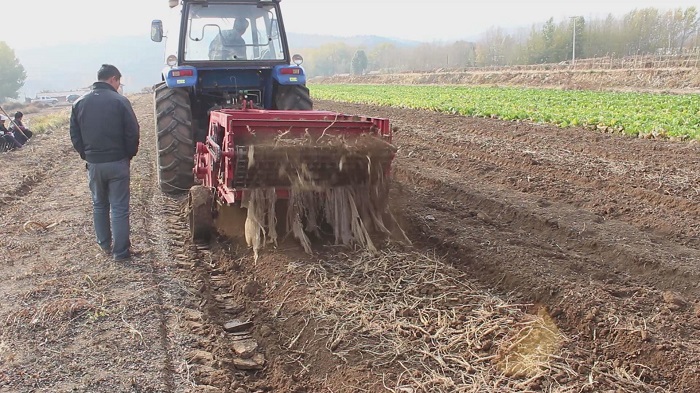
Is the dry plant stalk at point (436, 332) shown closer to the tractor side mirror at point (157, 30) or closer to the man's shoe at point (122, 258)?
the man's shoe at point (122, 258)

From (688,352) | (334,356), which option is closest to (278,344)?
(334,356)

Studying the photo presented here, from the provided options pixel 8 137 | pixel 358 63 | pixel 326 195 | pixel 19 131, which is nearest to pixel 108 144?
pixel 326 195

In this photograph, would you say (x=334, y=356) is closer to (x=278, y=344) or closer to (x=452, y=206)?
(x=278, y=344)

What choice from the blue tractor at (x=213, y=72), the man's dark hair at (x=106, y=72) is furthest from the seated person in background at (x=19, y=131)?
the man's dark hair at (x=106, y=72)

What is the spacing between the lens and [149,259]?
479cm

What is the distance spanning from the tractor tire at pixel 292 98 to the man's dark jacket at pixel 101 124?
2.27m

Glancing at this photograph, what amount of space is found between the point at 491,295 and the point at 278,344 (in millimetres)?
1469

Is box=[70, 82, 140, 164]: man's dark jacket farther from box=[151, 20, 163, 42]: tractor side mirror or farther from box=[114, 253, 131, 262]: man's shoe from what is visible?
box=[151, 20, 163, 42]: tractor side mirror

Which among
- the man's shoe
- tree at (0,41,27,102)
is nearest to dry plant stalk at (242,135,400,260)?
the man's shoe

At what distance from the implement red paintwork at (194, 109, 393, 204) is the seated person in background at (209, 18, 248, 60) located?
69.2 inches

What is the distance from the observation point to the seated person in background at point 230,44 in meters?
6.76

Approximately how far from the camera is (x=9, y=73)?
73.2 m

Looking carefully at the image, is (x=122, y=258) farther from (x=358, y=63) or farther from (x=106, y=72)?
(x=358, y=63)

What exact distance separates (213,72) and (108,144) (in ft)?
7.71
